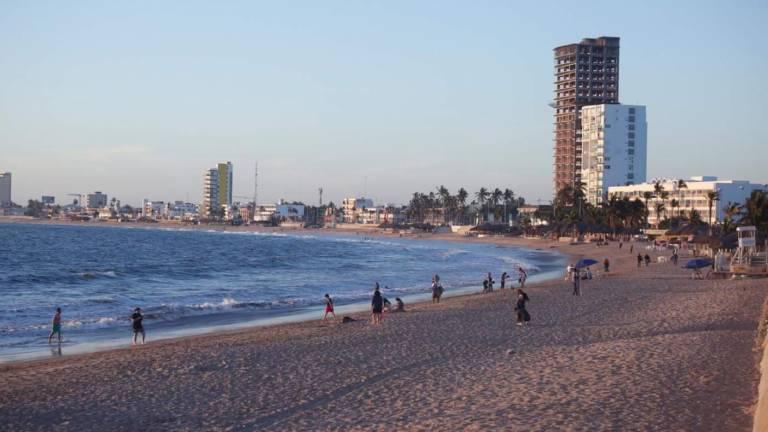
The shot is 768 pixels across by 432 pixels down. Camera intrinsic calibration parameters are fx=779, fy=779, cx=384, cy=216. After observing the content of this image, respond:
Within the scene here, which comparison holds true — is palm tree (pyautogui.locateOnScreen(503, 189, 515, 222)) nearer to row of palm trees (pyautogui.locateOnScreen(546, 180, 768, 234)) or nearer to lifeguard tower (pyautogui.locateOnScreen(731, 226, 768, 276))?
row of palm trees (pyautogui.locateOnScreen(546, 180, 768, 234))

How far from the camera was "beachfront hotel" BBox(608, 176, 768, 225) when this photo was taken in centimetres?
10250

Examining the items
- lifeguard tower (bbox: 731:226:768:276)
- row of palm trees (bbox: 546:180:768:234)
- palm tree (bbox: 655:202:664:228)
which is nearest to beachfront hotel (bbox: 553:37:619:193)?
row of palm trees (bbox: 546:180:768:234)

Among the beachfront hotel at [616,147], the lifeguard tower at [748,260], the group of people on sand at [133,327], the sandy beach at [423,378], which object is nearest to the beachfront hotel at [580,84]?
the beachfront hotel at [616,147]

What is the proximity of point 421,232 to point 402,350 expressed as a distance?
163 meters

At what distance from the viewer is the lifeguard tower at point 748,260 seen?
36.7 metres

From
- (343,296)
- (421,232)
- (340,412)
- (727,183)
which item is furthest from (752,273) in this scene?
(421,232)

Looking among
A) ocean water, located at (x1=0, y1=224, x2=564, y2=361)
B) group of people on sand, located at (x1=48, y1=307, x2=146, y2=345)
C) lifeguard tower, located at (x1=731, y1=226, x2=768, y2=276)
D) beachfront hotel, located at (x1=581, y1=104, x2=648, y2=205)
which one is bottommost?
ocean water, located at (x1=0, y1=224, x2=564, y2=361)

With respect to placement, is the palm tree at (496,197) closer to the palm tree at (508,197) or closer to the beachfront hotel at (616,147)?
the palm tree at (508,197)

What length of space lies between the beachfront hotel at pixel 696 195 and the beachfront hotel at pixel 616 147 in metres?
20.2

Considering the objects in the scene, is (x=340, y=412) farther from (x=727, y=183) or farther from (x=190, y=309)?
(x=727, y=183)

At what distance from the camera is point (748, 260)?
3925cm

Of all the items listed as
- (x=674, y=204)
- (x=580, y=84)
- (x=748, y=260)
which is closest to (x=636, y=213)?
(x=674, y=204)

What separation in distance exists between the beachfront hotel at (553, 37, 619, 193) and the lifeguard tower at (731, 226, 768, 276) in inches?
4273

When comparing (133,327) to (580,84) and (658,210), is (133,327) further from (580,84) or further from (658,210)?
(580,84)
